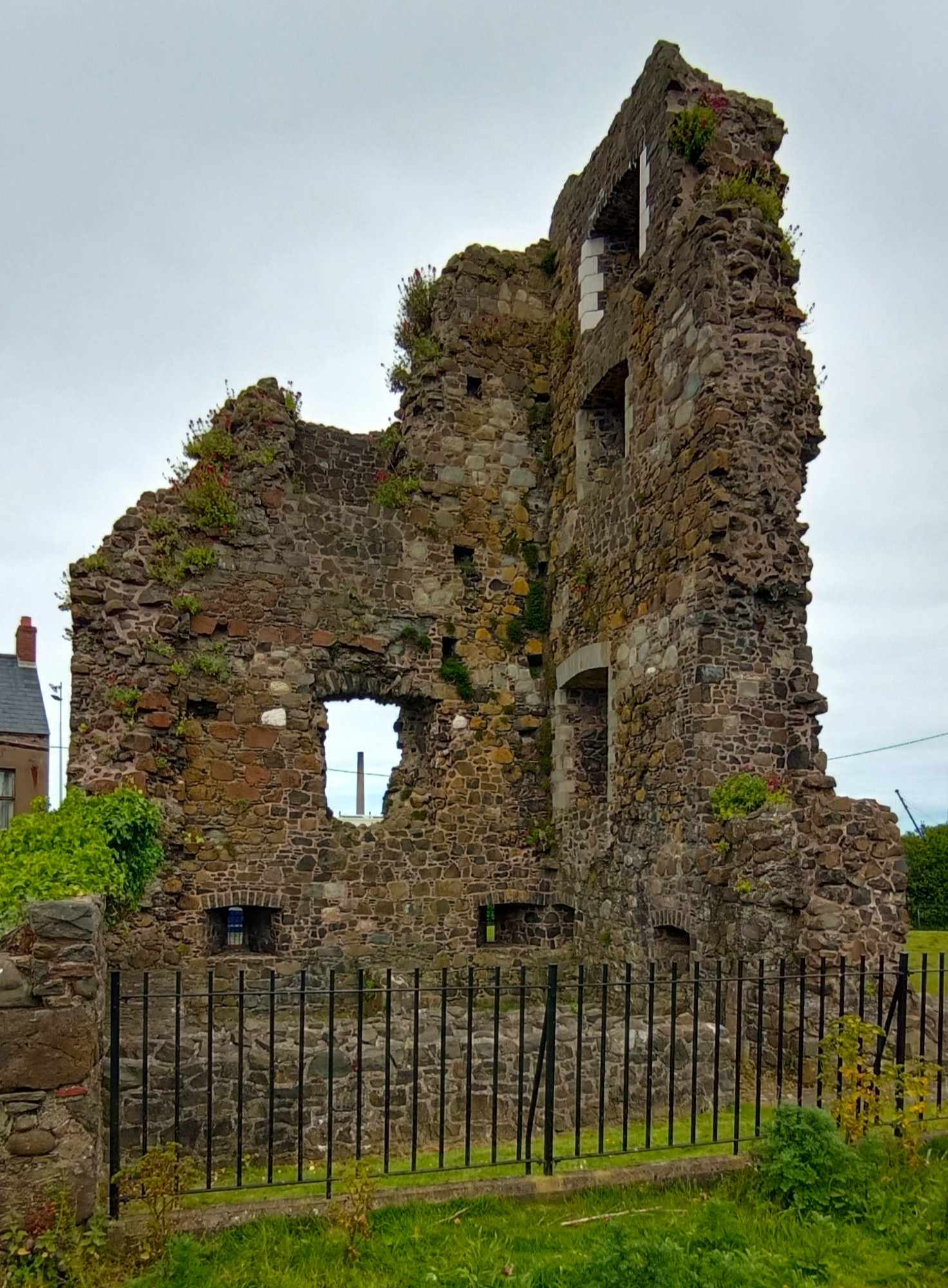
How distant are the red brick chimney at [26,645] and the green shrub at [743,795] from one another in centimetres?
2314

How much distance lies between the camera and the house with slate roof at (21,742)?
2356 centimetres

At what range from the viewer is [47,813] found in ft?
32.2

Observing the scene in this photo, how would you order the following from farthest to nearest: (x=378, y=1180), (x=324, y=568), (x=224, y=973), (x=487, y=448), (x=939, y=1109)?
(x=487, y=448)
(x=324, y=568)
(x=224, y=973)
(x=939, y=1109)
(x=378, y=1180)

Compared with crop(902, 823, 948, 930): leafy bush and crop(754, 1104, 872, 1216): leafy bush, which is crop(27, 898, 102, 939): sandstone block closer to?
crop(754, 1104, 872, 1216): leafy bush

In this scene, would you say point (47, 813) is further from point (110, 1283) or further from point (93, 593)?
point (110, 1283)

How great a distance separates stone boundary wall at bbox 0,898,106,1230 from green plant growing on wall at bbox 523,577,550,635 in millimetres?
9076

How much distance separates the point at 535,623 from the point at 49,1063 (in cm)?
948

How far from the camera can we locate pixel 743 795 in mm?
9008

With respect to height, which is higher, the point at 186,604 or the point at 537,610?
the point at 537,610

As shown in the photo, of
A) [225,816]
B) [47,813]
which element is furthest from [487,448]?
[47,813]

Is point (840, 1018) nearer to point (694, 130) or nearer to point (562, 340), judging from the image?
point (694, 130)

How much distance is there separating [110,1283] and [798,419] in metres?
9.02

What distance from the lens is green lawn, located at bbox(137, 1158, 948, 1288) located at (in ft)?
14.0

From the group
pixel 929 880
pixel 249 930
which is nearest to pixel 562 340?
pixel 249 930
